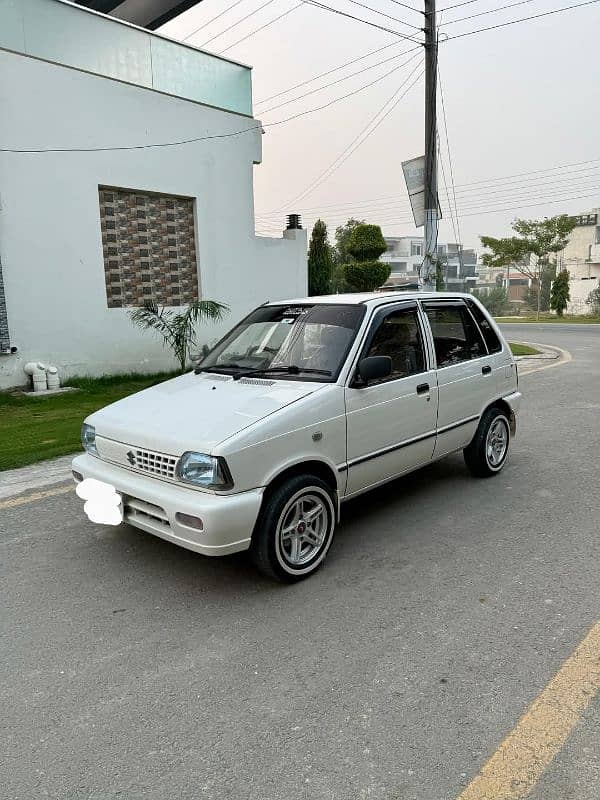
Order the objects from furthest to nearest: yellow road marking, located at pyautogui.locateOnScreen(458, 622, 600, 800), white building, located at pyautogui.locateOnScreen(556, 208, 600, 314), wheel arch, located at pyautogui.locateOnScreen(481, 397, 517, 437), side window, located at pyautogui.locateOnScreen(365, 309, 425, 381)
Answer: white building, located at pyautogui.locateOnScreen(556, 208, 600, 314)
wheel arch, located at pyautogui.locateOnScreen(481, 397, 517, 437)
side window, located at pyautogui.locateOnScreen(365, 309, 425, 381)
yellow road marking, located at pyautogui.locateOnScreen(458, 622, 600, 800)

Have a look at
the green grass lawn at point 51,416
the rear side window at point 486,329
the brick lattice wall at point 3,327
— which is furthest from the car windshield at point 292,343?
the brick lattice wall at point 3,327

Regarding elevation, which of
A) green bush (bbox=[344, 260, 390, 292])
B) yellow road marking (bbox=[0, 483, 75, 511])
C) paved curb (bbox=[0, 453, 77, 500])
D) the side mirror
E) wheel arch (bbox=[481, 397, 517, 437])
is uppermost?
green bush (bbox=[344, 260, 390, 292])

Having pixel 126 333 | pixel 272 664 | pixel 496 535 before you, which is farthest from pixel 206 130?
pixel 272 664

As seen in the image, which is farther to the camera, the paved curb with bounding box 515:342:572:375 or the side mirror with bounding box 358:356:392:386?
the paved curb with bounding box 515:342:572:375

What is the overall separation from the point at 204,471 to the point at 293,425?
1.98 ft

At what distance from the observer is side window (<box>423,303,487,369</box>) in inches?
193

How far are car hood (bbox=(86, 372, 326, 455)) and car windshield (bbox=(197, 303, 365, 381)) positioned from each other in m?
0.19

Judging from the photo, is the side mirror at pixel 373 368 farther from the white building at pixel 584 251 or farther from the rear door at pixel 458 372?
the white building at pixel 584 251

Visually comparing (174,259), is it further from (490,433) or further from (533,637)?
(533,637)

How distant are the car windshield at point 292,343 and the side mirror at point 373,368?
0.17 metres

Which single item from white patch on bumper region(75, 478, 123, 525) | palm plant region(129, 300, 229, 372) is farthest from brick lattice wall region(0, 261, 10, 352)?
white patch on bumper region(75, 478, 123, 525)

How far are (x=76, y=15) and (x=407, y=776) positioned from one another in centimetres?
1181

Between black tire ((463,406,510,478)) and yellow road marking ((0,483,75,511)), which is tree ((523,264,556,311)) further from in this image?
yellow road marking ((0,483,75,511))

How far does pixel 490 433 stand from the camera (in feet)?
18.0
